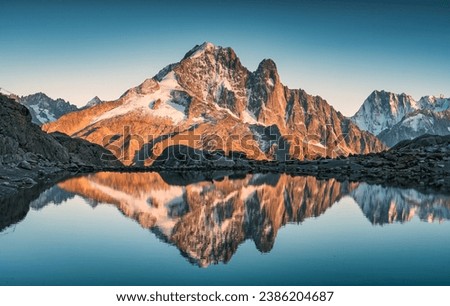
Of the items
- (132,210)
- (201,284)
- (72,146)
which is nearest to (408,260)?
(201,284)

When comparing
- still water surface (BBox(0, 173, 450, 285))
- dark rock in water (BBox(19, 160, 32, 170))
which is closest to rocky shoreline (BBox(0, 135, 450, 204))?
dark rock in water (BBox(19, 160, 32, 170))

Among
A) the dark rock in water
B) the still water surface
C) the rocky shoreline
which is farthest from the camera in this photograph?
the dark rock in water

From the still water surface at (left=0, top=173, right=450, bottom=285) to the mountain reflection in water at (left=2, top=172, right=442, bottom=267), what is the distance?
4.7 inches

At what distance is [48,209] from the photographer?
45.7 meters

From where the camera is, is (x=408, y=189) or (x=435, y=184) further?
(x=435, y=184)

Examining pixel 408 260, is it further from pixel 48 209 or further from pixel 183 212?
pixel 48 209

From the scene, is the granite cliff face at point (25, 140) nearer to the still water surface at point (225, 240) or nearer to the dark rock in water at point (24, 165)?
the dark rock in water at point (24, 165)

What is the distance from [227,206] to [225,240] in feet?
56.4

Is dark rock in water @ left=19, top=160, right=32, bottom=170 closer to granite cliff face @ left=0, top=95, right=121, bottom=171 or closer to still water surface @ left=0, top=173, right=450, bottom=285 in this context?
granite cliff face @ left=0, top=95, right=121, bottom=171

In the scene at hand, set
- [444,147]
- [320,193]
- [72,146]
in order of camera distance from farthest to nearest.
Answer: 1. [72,146]
2. [444,147]
3. [320,193]

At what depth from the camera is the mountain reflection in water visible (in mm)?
32219

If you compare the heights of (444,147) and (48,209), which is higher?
(444,147)

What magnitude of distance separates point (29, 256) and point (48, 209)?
19.5 meters
